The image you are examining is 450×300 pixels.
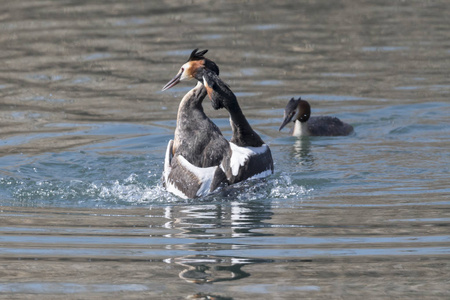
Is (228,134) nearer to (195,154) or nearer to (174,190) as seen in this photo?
(195,154)

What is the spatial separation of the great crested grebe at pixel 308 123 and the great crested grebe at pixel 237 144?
142 inches

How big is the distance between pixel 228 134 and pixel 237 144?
3.67 metres

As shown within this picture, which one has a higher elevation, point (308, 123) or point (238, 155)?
point (308, 123)

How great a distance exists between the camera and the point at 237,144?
397 inches

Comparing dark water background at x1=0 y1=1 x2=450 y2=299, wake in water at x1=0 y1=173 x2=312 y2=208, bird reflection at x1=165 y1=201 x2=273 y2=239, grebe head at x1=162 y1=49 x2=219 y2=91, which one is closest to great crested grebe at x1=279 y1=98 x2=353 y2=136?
dark water background at x1=0 y1=1 x2=450 y2=299

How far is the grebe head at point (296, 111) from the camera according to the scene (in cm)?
1393

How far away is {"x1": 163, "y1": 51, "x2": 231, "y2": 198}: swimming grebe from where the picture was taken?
9.73 meters

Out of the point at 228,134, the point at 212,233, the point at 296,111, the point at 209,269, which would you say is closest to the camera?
the point at 209,269

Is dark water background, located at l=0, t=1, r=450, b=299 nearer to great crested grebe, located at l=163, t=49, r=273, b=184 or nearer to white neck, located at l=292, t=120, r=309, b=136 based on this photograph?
great crested grebe, located at l=163, t=49, r=273, b=184

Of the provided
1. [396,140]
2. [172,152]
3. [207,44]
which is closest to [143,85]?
[207,44]

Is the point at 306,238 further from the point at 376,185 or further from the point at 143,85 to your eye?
the point at 143,85

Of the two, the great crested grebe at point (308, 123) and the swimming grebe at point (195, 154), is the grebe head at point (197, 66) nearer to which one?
the swimming grebe at point (195, 154)

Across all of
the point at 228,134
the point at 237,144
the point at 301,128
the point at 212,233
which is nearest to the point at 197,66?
the point at 237,144

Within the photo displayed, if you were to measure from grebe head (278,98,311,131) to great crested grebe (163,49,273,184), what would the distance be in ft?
11.8
